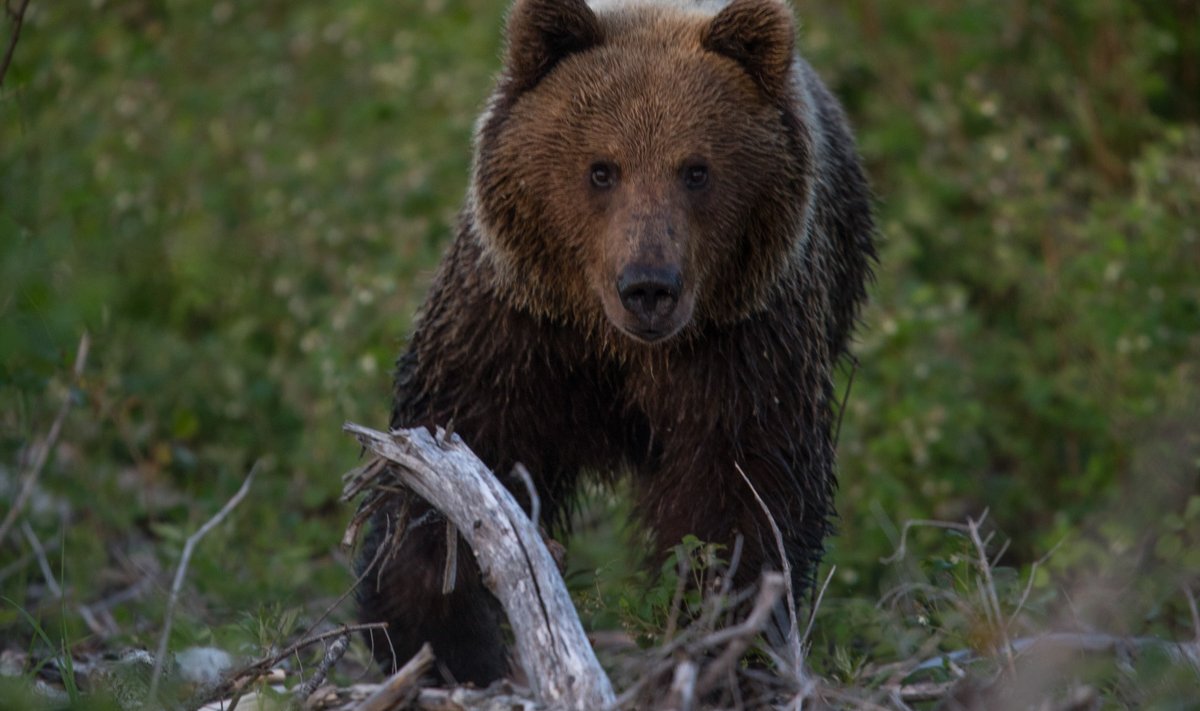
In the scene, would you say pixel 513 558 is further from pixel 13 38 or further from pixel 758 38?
pixel 13 38

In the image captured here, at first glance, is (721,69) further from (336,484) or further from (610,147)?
(336,484)

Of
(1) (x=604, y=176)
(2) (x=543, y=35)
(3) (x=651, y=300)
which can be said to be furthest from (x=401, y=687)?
(2) (x=543, y=35)

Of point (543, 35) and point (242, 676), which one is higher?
point (543, 35)

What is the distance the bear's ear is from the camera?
445 cm

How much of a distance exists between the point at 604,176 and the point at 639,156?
0.11 meters

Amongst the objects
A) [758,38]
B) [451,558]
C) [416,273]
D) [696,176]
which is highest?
[758,38]

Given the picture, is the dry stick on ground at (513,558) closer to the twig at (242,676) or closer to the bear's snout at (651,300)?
the twig at (242,676)

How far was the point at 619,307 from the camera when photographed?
4188mm

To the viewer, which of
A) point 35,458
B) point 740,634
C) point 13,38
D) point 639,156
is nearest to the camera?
point 740,634

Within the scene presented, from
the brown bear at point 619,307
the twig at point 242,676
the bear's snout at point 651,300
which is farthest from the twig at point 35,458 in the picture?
the bear's snout at point 651,300

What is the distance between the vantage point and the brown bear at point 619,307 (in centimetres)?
436

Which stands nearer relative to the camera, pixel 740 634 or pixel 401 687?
pixel 740 634

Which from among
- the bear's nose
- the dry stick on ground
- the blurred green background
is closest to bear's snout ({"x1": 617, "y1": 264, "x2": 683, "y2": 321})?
the bear's nose

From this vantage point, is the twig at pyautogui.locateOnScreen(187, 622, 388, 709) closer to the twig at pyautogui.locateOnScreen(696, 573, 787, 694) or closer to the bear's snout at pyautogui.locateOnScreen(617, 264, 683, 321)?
the twig at pyautogui.locateOnScreen(696, 573, 787, 694)
